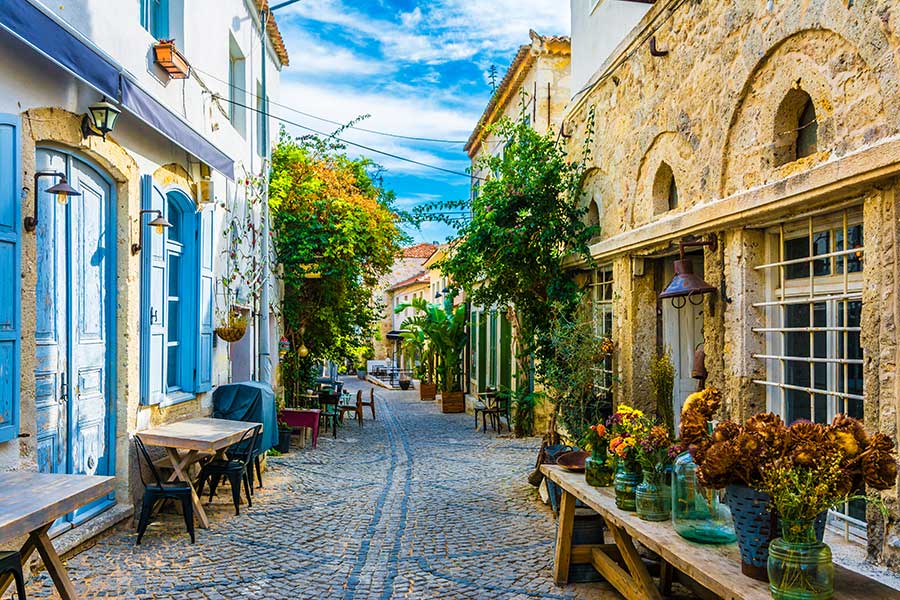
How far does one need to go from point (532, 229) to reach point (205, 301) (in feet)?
13.6

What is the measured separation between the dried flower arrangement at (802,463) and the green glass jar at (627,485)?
4.00ft

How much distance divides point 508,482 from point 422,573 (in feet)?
11.8

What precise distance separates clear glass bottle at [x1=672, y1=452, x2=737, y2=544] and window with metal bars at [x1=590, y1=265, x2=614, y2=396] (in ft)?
17.1

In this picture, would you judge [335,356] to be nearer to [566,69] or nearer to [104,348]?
[566,69]

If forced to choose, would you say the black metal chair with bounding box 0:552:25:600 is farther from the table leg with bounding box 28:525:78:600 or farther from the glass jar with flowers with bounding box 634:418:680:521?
the glass jar with flowers with bounding box 634:418:680:521

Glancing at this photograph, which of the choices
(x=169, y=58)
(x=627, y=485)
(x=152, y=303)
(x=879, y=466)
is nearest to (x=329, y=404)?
(x=152, y=303)

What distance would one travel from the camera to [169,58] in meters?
6.94

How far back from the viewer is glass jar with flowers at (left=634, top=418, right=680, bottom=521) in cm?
416

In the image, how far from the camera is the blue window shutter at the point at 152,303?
679 centimetres

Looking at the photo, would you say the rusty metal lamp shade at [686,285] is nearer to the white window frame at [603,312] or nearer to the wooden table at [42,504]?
the white window frame at [603,312]

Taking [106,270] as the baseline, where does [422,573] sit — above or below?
below

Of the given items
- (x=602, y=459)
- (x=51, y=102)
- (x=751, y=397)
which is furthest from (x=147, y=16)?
(x=751, y=397)

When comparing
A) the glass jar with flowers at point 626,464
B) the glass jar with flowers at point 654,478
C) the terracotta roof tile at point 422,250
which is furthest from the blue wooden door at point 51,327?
the terracotta roof tile at point 422,250

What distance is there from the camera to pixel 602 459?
16.4 ft
